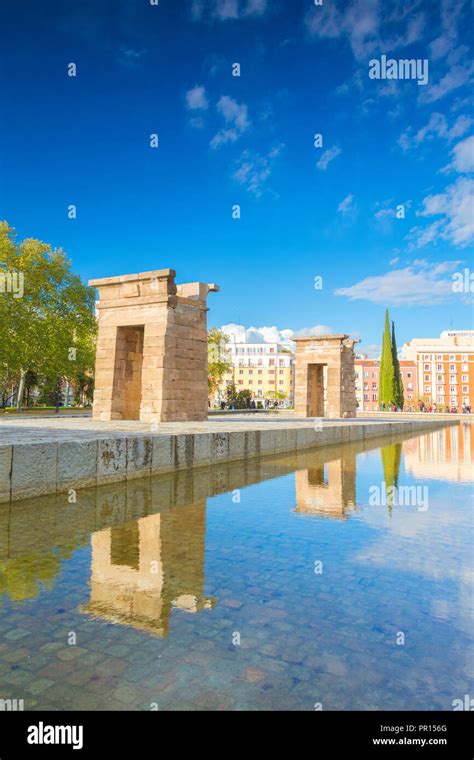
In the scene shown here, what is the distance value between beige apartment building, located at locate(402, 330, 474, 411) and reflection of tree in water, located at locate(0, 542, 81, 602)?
326ft

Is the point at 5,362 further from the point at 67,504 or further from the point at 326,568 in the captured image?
the point at 326,568

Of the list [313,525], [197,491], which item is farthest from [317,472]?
[313,525]

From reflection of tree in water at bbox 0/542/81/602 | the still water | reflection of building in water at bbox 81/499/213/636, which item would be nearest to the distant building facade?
the still water

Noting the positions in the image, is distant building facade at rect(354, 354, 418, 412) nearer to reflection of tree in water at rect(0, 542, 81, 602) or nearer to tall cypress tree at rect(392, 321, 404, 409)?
tall cypress tree at rect(392, 321, 404, 409)

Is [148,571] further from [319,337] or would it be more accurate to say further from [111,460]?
[319,337]

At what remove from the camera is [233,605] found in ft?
11.9

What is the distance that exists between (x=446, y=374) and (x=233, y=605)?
103034 millimetres

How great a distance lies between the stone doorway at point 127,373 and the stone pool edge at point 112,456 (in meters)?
6.47

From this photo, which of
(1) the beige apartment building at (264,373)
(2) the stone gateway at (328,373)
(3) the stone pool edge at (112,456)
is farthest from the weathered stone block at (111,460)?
(1) the beige apartment building at (264,373)

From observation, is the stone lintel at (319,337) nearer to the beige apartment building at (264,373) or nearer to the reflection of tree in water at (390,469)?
the reflection of tree in water at (390,469)

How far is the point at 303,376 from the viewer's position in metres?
33.6

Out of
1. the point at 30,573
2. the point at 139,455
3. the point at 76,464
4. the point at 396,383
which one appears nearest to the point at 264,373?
the point at 396,383

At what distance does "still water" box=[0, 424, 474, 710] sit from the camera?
2607 mm
